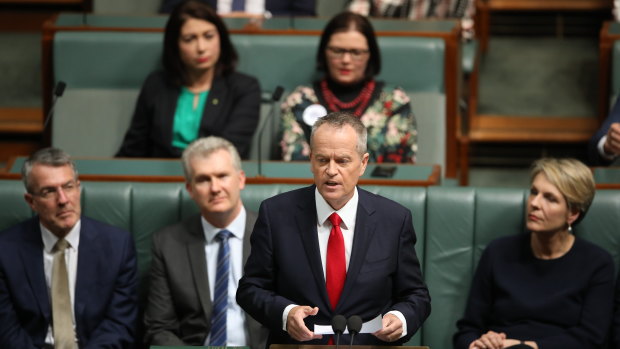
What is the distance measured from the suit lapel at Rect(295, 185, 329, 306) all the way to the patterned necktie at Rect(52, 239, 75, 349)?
24.4 inches

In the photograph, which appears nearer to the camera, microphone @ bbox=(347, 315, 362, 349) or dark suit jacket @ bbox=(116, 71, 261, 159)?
microphone @ bbox=(347, 315, 362, 349)

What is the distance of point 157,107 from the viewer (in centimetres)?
265

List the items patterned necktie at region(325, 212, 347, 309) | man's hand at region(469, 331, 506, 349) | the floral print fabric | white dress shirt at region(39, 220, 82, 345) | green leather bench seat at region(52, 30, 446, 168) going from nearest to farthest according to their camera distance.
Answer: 1. patterned necktie at region(325, 212, 347, 309)
2. man's hand at region(469, 331, 506, 349)
3. white dress shirt at region(39, 220, 82, 345)
4. the floral print fabric
5. green leather bench seat at region(52, 30, 446, 168)

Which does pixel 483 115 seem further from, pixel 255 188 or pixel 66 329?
pixel 66 329

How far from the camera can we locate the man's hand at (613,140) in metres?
2.15

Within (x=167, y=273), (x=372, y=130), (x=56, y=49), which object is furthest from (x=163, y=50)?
(x=167, y=273)

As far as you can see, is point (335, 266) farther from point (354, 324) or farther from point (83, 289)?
point (83, 289)

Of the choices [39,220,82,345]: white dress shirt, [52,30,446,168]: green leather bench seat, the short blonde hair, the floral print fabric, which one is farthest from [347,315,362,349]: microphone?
[52,30,446,168]: green leather bench seat

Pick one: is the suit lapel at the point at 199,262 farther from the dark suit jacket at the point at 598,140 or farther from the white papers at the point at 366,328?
the dark suit jacket at the point at 598,140

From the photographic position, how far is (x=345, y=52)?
2.55m

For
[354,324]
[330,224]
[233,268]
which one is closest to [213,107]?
[233,268]

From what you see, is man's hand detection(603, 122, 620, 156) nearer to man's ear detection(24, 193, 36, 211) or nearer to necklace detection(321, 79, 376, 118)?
necklace detection(321, 79, 376, 118)

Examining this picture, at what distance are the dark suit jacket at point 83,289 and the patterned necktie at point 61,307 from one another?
2cm

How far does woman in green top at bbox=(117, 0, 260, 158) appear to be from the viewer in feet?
8.56
